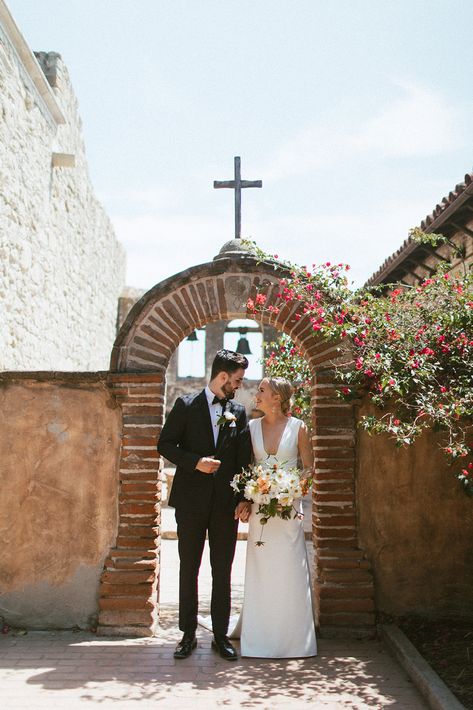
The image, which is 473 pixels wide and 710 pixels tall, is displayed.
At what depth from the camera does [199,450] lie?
16.0 ft

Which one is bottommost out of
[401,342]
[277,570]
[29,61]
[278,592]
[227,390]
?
[278,592]

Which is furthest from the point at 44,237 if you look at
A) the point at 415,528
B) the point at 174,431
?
the point at 415,528

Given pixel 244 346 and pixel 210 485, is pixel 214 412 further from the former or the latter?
pixel 244 346

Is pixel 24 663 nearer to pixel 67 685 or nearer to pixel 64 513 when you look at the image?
pixel 67 685

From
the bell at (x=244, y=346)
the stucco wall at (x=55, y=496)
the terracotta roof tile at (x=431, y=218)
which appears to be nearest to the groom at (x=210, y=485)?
the stucco wall at (x=55, y=496)

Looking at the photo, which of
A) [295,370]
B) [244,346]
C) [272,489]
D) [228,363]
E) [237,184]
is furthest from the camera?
[244,346]

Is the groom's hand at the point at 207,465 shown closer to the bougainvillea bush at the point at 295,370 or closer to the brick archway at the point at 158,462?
the brick archway at the point at 158,462

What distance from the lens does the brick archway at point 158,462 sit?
205 inches

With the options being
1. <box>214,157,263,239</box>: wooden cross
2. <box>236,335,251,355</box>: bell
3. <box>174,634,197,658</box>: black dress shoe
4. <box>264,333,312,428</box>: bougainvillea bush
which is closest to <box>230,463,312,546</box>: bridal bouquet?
<box>174,634,197,658</box>: black dress shoe

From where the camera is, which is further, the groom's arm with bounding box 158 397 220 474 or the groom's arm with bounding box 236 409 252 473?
the groom's arm with bounding box 236 409 252 473

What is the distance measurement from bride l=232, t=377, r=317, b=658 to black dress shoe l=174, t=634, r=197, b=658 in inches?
13.6

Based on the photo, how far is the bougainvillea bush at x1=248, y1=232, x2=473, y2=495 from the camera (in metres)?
4.71

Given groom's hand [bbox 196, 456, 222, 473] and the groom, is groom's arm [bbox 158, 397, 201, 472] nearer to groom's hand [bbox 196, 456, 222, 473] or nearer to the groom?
the groom

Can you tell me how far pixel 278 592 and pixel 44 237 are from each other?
17.8ft
